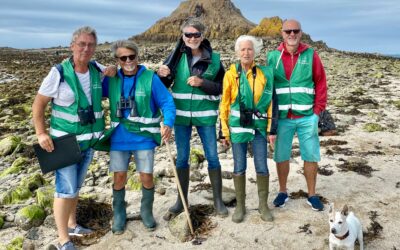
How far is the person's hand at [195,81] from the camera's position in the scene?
17.9 ft

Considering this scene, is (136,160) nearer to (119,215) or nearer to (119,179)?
(119,179)

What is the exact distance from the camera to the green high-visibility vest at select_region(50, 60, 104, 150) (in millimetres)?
4867

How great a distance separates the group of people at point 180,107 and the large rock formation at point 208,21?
69.4 m

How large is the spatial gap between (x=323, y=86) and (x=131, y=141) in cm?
293

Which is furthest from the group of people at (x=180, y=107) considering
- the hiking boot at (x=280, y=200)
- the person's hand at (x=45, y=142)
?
the hiking boot at (x=280, y=200)

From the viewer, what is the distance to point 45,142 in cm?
482

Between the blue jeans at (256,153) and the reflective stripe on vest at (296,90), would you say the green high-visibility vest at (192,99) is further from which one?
the reflective stripe on vest at (296,90)

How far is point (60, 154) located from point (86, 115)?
584 millimetres

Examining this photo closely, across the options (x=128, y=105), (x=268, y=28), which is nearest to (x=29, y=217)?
(x=128, y=105)

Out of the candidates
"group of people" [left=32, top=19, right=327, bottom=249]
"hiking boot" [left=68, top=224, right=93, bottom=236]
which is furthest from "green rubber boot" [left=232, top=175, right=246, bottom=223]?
"hiking boot" [left=68, top=224, right=93, bottom=236]

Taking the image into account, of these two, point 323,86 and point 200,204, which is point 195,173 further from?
point 323,86

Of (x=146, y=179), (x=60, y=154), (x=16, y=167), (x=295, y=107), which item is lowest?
(x=16, y=167)

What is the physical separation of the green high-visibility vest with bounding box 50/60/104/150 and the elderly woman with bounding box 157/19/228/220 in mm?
963

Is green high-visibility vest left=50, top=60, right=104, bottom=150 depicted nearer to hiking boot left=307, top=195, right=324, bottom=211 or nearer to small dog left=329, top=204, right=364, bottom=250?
small dog left=329, top=204, right=364, bottom=250
